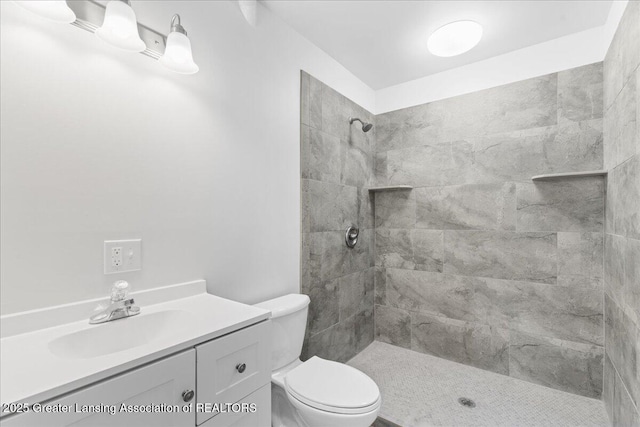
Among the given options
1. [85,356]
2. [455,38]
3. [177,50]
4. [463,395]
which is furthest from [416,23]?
[463,395]

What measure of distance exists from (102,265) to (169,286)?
28 cm

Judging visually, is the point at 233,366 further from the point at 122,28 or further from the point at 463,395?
the point at 463,395

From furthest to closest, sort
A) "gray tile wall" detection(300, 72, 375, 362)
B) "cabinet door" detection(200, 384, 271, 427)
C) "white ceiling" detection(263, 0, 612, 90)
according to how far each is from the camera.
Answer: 1. "gray tile wall" detection(300, 72, 375, 362)
2. "white ceiling" detection(263, 0, 612, 90)
3. "cabinet door" detection(200, 384, 271, 427)

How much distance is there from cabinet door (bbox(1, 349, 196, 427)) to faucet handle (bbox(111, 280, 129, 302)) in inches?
16.6

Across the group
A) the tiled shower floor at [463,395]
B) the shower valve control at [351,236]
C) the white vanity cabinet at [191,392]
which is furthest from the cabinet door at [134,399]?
the shower valve control at [351,236]

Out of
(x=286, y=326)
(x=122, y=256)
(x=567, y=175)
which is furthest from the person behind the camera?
(x=567, y=175)

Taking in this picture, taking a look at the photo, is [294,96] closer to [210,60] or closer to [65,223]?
[210,60]

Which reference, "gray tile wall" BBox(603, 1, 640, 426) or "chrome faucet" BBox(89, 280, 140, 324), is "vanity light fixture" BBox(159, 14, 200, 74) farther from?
"gray tile wall" BBox(603, 1, 640, 426)

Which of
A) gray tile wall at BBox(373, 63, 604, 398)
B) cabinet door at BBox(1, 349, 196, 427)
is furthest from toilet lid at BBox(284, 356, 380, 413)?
gray tile wall at BBox(373, 63, 604, 398)

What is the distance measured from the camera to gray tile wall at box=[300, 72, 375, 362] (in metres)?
2.09

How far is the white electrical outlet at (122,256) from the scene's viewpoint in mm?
1138

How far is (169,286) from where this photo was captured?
132 cm

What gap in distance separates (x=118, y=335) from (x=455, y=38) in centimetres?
253

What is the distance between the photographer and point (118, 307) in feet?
3.58
